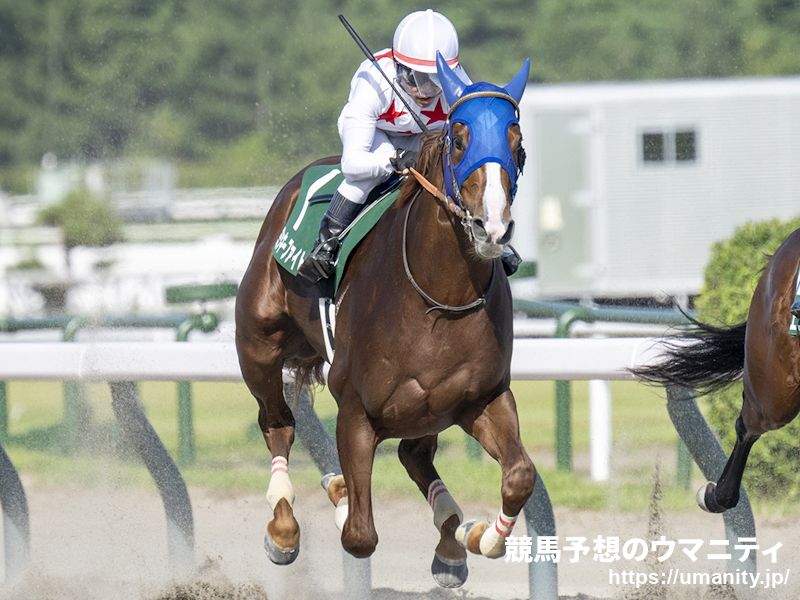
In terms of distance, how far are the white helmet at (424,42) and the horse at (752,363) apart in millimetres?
1393

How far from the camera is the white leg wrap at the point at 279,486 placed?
16.9 feet

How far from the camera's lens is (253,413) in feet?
34.5

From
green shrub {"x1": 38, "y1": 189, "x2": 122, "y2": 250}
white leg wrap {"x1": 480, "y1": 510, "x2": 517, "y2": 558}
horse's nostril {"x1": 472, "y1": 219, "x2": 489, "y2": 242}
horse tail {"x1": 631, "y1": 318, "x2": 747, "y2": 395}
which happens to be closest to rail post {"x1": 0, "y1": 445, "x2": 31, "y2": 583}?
white leg wrap {"x1": 480, "y1": 510, "x2": 517, "y2": 558}

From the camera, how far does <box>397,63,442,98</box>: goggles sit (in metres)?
4.61

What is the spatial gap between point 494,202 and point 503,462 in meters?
0.93

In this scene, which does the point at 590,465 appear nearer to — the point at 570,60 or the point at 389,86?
the point at 389,86

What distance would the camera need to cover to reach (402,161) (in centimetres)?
469

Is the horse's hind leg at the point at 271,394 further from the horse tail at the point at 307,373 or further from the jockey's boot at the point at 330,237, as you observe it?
the jockey's boot at the point at 330,237

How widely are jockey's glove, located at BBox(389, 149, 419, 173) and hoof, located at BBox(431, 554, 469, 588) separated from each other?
1286 mm

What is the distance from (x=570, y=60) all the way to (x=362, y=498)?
30966 millimetres

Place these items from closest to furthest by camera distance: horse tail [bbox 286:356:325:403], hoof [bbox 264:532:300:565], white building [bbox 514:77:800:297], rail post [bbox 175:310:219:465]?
hoof [bbox 264:532:300:565]
horse tail [bbox 286:356:325:403]
rail post [bbox 175:310:219:465]
white building [bbox 514:77:800:297]

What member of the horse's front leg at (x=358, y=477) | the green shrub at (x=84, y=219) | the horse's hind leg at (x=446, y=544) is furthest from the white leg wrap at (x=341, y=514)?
the green shrub at (x=84, y=219)

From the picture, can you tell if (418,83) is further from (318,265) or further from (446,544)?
(446,544)

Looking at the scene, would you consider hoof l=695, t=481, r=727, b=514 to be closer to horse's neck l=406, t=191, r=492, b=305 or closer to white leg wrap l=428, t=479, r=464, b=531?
white leg wrap l=428, t=479, r=464, b=531
